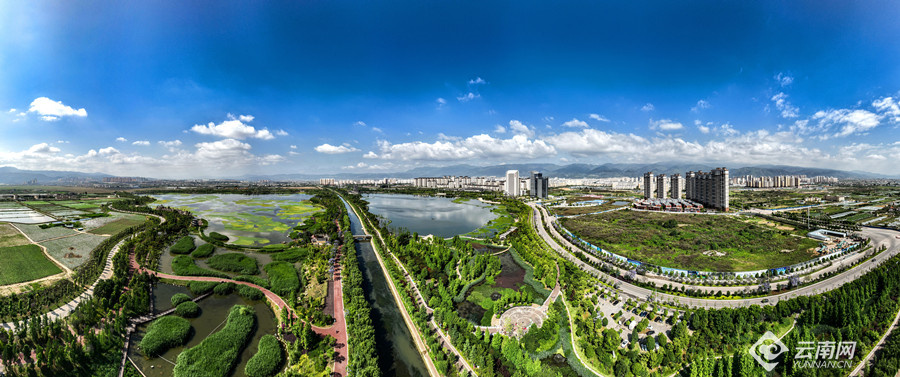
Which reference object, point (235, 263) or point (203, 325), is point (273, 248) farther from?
point (203, 325)

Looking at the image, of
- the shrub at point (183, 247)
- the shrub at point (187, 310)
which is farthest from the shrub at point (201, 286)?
the shrub at point (183, 247)

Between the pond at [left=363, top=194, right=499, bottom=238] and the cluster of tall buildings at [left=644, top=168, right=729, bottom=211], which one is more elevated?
the cluster of tall buildings at [left=644, top=168, right=729, bottom=211]

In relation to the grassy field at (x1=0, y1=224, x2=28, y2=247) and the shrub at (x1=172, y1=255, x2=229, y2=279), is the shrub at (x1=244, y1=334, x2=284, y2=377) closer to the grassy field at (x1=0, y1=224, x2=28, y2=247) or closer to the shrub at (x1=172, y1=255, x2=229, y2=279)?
the shrub at (x1=172, y1=255, x2=229, y2=279)

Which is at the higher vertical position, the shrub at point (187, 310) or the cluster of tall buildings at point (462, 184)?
the cluster of tall buildings at point (462, 184)

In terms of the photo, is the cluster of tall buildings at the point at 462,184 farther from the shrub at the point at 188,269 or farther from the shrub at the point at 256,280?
the shrub at the point at 256,280

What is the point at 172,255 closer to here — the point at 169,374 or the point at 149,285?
the point at 149,285

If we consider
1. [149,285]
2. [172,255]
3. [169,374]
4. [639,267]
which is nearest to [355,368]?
[169,374]

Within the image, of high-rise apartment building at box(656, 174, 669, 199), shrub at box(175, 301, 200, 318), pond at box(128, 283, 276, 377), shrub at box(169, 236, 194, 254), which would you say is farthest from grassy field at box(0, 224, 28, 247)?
high-rise apartment building at box(656, 174, 669, 199)
